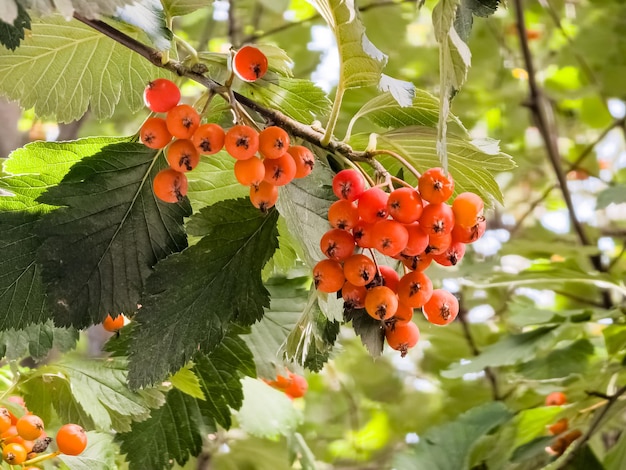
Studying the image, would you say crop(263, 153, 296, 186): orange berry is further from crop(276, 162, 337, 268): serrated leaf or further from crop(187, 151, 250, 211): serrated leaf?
crop(187, 151, 250, 211): serrated leaf

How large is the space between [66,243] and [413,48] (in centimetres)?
200

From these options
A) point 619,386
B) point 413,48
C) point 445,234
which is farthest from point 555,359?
point 413,48

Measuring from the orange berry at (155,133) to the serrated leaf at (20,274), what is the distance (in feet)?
0.48

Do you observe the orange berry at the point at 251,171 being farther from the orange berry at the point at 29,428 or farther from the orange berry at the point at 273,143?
the orange berry at the point at 29,428

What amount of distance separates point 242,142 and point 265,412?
83 cm

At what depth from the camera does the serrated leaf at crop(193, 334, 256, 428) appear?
929 millimetres

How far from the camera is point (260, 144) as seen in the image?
1.98 ft

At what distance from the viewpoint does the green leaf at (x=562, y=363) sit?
4.52 ft

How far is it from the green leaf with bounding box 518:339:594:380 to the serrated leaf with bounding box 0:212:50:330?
1011mm

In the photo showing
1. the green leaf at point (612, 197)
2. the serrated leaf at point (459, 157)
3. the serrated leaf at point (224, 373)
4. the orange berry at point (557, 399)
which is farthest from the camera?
the green leaf at point (612, 197)

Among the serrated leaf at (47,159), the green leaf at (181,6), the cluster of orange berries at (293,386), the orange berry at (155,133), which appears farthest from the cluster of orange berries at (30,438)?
the cluster of orange berries at (293,386)

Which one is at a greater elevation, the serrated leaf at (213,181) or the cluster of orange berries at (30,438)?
the serrated leaf at (213,181)

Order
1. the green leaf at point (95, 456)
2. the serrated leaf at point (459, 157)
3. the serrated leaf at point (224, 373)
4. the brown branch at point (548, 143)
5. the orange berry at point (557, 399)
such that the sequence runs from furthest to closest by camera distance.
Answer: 1. the brown branch at point (548, 143)
2. the orange berry at point (557, 399)
3. the serrated leaf at point (224, 373)
4. the green leaf at point (95, 456)
5. the serrated leaf at point (459, 157)

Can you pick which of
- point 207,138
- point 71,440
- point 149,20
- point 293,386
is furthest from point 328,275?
point 293,386
